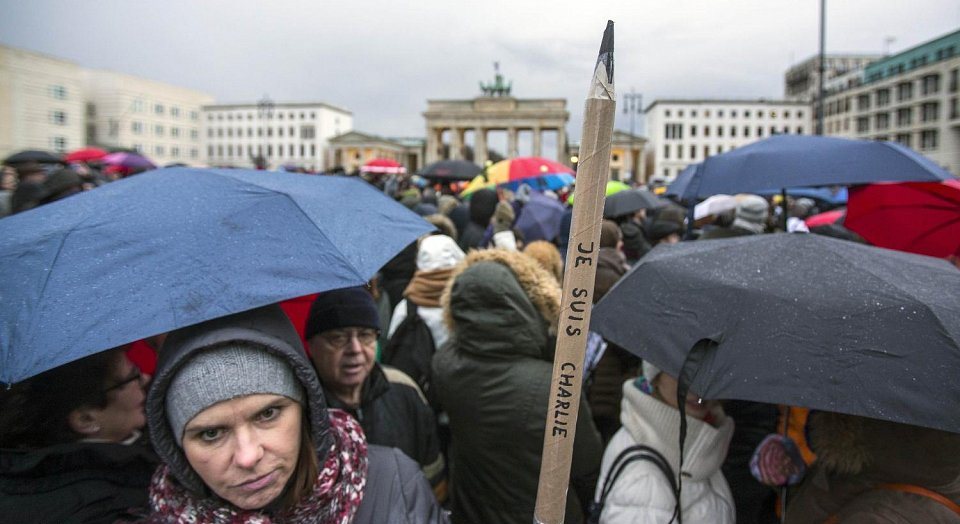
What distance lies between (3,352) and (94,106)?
70.4m

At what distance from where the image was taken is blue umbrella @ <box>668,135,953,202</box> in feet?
10.1

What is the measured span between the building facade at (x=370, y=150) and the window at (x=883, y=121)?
2233 inches

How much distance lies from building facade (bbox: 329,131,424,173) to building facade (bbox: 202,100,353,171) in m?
9.11

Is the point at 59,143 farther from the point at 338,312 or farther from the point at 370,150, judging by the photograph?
the point at 370,150

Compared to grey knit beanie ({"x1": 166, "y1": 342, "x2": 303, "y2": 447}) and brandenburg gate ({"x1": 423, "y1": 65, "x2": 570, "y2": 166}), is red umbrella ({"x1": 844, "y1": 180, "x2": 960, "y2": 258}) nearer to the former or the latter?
grey knit beanie ({"x1": 166, "y1": 342, "x2": 303, "y2": 447})

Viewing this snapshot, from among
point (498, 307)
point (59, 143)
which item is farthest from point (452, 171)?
point (59, 143)

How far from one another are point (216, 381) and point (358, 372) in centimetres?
99

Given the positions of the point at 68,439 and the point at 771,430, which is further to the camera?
the point at 771,430

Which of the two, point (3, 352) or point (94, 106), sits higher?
point (94, 106)

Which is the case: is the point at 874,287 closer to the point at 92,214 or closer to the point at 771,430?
the point at 771,430

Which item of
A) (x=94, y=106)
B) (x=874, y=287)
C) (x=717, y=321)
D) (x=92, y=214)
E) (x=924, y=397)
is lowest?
(x=924, y=397)

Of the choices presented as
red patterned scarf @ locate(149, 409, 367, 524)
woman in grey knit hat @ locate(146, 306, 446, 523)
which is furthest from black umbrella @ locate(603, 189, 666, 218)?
woman in grey knit hat @ locate(146, 306, 446, 523)

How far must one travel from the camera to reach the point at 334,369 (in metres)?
2.28

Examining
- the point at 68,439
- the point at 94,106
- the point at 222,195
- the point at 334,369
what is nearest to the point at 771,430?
the point at 334,369
